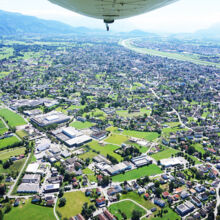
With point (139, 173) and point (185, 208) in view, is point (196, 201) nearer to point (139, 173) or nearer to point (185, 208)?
point (185, 208)

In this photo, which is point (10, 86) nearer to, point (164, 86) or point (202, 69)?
point (164, 86)

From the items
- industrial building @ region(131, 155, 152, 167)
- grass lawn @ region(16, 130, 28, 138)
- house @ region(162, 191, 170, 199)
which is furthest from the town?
grass lawn @ region(16, 130, 28, 138)

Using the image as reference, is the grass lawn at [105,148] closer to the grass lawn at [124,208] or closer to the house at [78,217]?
the grass lawn at [124,208]

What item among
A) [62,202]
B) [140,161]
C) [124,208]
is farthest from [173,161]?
[62,202]

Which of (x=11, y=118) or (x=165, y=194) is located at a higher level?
(x=11, y=118)

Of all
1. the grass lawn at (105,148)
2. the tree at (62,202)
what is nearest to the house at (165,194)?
the grass lawn at (105,148)

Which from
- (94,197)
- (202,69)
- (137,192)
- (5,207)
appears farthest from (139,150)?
(202,69)
